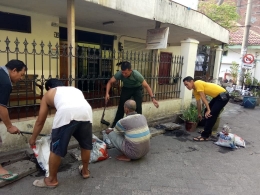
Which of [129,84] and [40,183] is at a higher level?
[129,84]

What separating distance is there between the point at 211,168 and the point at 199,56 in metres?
→ 7.93

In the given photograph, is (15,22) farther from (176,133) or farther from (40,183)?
(176,133)

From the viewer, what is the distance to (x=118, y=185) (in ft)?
9.24

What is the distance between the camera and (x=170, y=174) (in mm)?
3191

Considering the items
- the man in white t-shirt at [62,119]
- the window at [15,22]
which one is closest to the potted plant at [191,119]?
the man in white t-shirt at [62,119]

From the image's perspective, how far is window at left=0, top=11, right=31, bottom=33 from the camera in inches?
202

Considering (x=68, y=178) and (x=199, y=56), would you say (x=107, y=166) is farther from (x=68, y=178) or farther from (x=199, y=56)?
(x=199, y=56)

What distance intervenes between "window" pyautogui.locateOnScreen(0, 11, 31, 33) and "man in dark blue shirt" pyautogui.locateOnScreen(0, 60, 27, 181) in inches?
133

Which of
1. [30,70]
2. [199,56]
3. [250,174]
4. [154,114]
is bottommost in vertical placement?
[250,174]

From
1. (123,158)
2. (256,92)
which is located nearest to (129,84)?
(123,158)

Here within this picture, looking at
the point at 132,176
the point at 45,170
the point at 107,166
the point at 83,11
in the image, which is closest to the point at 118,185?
the point at 132,176

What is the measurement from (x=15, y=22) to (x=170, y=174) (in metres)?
5.19

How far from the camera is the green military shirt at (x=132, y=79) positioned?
416cm

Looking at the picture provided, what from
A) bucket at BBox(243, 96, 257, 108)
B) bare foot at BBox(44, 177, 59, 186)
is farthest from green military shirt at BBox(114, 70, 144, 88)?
bucket at BBox(243, 96, 257, 108)
